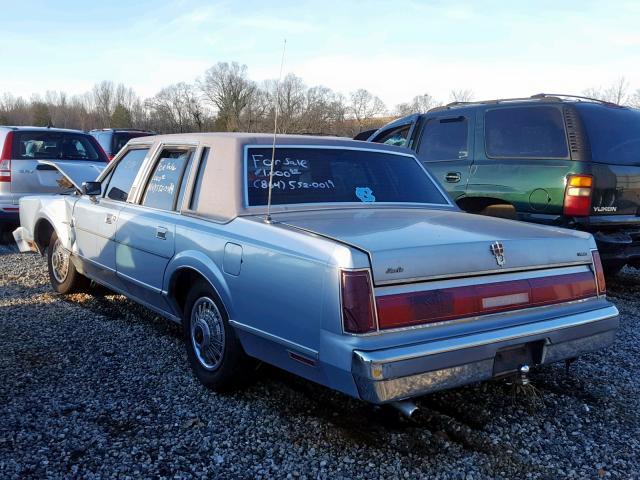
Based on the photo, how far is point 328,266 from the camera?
2.64 meters

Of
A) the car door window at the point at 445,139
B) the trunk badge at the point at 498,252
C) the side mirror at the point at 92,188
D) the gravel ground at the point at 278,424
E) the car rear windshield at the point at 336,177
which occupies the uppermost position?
the car door window at the point at 445,139

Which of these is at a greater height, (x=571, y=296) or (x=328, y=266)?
(x=328, y=266)

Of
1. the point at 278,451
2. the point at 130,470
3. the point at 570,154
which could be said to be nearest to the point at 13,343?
the point at 130,470

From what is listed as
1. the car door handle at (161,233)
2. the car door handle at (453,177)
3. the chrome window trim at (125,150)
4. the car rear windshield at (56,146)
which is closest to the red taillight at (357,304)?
the car door handle at (161,233)

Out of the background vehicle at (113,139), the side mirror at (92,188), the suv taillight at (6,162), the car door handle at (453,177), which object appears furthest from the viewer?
the background vehicle at (113,139)

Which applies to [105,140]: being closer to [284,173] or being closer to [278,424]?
[284,173]

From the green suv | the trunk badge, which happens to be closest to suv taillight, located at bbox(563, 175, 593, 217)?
the green suv

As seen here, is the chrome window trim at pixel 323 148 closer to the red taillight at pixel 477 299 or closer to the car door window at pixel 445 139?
the red taillight at pixel 477 299

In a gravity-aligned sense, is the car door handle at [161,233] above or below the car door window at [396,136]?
below

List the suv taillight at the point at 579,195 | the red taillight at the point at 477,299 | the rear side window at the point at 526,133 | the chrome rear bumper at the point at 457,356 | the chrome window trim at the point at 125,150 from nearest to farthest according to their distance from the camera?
1. the chrome rear bumper at the point at 457,356
2. the red taillight at the point at 477,299
3. the chrome window trim at the point at 125,150
4. the suv taillight at the point at 579,195
5. the rear side window at the point at 526,133

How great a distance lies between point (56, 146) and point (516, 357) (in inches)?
322

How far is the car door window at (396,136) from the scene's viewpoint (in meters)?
7.58

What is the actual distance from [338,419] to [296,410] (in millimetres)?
267

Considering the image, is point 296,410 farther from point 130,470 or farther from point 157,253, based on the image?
point 157,253
